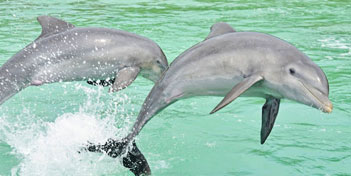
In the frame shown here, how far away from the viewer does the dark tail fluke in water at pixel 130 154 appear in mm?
5801

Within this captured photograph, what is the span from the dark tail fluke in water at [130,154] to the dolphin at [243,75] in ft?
0.04

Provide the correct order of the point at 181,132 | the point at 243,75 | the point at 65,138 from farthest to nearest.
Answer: the point at 181,132 < the point at 65,138 < the point at 243,75

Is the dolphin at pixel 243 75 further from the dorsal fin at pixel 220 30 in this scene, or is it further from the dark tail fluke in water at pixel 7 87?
the dark tail fluke in water at pixel 7 87

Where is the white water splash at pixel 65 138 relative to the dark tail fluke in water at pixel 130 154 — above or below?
below

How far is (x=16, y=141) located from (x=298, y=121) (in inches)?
150

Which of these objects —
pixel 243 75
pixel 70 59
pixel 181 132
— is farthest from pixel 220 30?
pixel 181 132

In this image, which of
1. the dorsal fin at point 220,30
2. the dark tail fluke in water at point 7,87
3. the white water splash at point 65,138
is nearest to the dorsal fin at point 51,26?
the dark tail fluke in water at point 7,87

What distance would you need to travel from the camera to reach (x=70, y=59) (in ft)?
22.6

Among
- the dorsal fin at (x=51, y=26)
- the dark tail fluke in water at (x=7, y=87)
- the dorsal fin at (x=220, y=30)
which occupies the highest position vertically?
the dorsal fin at (x=220, y=30)

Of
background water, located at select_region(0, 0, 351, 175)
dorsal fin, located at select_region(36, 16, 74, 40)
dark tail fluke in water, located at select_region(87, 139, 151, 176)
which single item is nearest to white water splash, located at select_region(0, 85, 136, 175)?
background water, located at select_region(0, 0, 351, 175)

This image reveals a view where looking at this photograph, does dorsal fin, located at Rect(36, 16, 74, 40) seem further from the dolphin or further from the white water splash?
the dolphin

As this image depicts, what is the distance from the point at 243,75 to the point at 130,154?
4.76 feet

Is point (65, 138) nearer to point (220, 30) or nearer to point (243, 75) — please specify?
point (220, 30)

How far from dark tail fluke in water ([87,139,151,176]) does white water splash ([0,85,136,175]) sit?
271 mm
